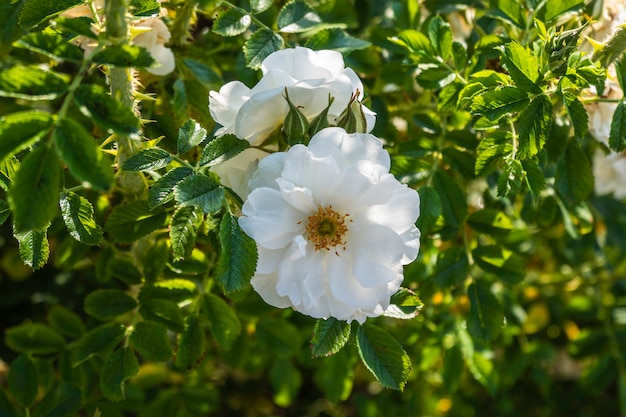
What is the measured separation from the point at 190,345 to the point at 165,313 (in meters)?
0.08

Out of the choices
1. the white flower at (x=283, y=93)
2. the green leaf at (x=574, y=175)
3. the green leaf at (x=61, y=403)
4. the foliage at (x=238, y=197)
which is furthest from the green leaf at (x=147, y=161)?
the green leaf at (x=574, y=175)

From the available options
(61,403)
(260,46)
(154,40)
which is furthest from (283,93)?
(61,403)

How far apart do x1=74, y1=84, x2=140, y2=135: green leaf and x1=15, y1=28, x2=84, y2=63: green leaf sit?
0.13 feet

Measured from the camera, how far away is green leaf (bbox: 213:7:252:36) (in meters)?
1.20

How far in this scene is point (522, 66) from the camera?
1110 mm

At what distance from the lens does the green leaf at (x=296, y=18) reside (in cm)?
129

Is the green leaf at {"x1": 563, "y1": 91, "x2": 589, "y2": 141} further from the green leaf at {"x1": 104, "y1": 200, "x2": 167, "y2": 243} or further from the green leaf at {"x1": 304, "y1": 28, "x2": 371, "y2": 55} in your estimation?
the green leaf at {"x1": 104, "y1": 200, "x2": 167, "y2": 243}

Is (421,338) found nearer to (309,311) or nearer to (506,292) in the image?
(506,292)

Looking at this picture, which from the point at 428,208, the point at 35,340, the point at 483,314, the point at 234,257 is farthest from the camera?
the point at 35,340

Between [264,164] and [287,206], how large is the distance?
0.07 metres

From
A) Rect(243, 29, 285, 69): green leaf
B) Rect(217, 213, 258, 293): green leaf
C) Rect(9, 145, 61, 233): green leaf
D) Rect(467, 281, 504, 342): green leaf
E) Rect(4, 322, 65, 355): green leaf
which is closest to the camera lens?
Rect(9, 145, 61, 233): green leaf

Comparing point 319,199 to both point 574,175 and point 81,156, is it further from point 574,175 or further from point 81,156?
point 574,175

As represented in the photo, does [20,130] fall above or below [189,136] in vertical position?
above

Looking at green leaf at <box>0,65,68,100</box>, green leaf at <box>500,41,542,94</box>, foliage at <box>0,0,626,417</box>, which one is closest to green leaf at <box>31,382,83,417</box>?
foliage at <box>0,0,626,417</box>
